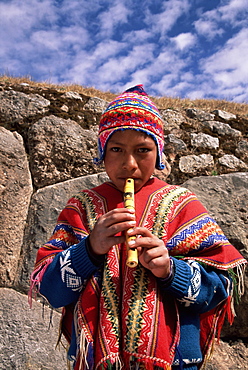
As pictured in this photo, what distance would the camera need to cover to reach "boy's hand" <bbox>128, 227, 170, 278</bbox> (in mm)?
1112

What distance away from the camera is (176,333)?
119cm

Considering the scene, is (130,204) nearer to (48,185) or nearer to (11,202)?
(11,202)

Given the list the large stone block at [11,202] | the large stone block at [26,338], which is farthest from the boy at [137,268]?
the large stone block at [11,202]

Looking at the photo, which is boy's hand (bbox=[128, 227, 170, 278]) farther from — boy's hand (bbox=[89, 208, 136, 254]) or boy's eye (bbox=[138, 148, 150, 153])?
boy's eye (bbox=[138, 148, 150, 153])

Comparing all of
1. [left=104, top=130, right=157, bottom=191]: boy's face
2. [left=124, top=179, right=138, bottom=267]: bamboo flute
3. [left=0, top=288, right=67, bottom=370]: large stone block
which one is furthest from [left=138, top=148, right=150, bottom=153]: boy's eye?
[left=0, top=288, right=67, bottom=370]: large stone block

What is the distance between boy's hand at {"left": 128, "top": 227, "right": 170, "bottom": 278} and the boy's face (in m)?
0.32

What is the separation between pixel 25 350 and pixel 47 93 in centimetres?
250

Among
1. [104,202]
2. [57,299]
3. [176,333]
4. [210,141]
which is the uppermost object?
[210,141]

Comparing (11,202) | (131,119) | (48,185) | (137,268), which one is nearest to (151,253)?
(137,268)

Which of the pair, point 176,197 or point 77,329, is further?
point 176,197

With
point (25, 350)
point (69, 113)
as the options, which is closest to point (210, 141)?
point (69, 113)

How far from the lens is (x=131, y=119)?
138cm

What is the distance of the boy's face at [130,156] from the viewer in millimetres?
1368

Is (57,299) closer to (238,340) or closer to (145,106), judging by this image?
(145,106)
